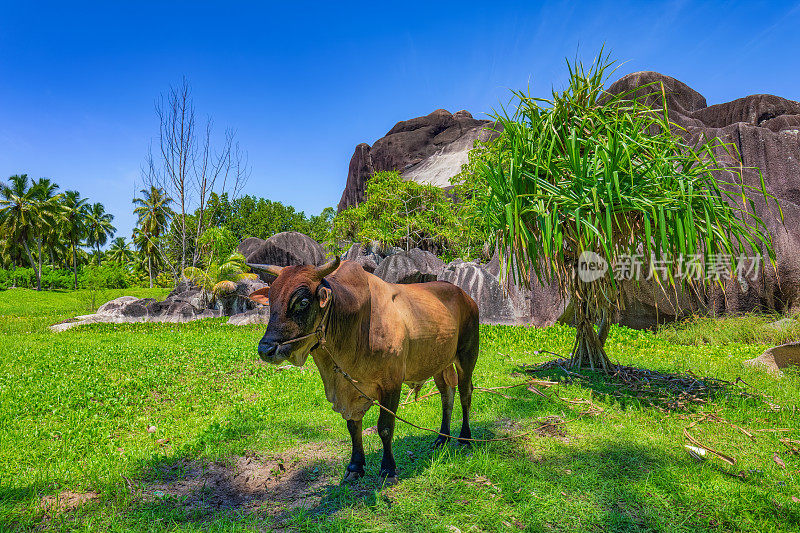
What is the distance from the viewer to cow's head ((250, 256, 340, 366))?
8.21ft

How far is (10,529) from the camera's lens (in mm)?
2855

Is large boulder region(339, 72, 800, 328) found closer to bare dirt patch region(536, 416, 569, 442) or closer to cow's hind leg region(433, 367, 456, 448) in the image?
bare dirt patch region(536, 416, 569, 442)

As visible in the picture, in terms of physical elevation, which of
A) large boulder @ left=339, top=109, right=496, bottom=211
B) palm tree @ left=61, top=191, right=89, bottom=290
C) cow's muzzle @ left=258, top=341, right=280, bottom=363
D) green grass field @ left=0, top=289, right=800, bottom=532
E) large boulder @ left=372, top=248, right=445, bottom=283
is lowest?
green grass field @ left=0, top=289, right=800, bottom=532

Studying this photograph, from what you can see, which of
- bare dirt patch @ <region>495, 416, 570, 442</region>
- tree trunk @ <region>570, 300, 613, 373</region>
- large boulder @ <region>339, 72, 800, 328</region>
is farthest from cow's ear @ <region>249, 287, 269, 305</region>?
tree trunk @ <region>570, 300, 613, 373</region>

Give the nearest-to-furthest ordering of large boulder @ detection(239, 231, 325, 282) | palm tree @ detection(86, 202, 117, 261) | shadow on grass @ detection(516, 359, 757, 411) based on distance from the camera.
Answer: shadow on grass @ detection(516, 359, 757, 411), large boulder @ detection(239, 231, 325, 282), palm tree @ detection(86, 202, 117, 261)

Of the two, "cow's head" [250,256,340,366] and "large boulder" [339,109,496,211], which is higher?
"large boulder" [339,109,496,211]

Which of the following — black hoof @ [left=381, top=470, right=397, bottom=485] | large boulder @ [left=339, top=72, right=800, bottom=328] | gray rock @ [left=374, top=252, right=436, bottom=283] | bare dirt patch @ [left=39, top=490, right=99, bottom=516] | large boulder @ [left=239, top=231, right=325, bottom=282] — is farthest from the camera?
large boulder @ [left=239, top=231, right=325, bottom=282]

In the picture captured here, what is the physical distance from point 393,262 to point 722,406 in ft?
36.4

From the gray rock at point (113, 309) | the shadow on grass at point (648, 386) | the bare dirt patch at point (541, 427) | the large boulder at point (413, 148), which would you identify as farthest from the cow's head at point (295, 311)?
the large boulder at point (413, 148)

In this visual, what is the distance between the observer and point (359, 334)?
3.00 meters

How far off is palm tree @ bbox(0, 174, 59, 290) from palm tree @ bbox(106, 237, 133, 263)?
732 inches

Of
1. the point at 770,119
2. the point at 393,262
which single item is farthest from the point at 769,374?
the point at 770,119

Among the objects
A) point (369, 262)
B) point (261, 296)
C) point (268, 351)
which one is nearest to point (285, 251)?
point (369, 262)

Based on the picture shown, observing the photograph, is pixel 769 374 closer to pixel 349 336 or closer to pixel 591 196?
pixel 591 196
